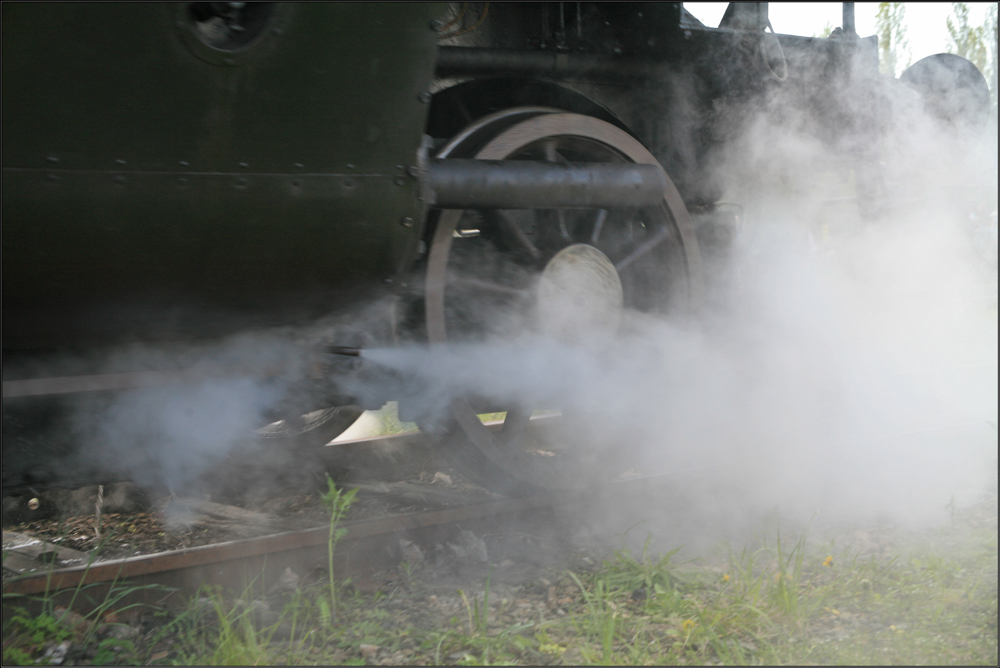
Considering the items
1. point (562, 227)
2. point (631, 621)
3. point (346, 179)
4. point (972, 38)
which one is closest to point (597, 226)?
point (562, 227)

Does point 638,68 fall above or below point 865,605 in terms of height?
above

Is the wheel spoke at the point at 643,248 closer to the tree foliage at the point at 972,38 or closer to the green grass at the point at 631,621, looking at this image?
the green grass at the point at 631,621

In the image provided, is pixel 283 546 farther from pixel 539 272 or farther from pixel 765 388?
pixel 765 388

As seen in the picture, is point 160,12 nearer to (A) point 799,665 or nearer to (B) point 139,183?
(B) point 139,183

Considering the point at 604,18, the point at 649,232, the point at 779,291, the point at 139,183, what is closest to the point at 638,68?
the point at 604,18

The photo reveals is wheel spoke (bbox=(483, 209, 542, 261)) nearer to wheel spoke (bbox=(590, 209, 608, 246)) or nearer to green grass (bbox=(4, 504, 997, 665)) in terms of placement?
wheel spoke (bbox=(590, 209, 608, 246))

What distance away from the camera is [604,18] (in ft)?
9.80

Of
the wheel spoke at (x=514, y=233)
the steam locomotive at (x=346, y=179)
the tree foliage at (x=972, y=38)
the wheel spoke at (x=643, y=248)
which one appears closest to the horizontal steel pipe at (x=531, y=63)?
the steam locomotive at (x=346, y=179)

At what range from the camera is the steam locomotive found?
5.39ft

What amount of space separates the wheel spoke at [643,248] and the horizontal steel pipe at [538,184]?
1.00ft

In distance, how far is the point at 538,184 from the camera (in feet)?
7.90

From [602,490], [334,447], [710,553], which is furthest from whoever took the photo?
[334,447]

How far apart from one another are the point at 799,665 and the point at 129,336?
2059 mm

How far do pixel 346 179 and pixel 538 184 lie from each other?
28.2 inches
